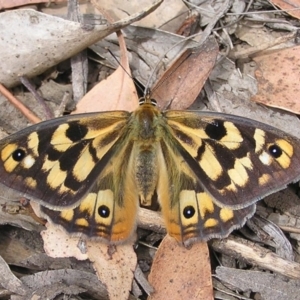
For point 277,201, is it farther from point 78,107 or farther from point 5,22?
point 5,22

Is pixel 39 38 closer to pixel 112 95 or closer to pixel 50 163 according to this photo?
pixel 112 95

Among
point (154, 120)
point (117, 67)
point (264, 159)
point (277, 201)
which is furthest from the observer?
point (117, 67)

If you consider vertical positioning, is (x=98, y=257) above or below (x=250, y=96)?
below

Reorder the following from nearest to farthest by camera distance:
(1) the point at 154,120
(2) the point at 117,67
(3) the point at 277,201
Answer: (1) the point at 154,120, (3) the point at 277,201, (2) the point at 117,67

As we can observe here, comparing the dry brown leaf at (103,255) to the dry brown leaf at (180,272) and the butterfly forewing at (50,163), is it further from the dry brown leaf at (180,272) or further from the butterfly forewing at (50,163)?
the butterfly forewing at (50,163)

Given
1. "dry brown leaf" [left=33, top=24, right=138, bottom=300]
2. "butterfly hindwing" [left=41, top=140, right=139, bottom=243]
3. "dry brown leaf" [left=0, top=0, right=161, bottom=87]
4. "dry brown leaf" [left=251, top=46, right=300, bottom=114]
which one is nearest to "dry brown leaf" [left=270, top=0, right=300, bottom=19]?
"dry brown leaf" [left=251, top=46, right=300, bottom=114]

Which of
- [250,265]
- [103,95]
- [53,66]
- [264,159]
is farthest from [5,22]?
[250,265]
